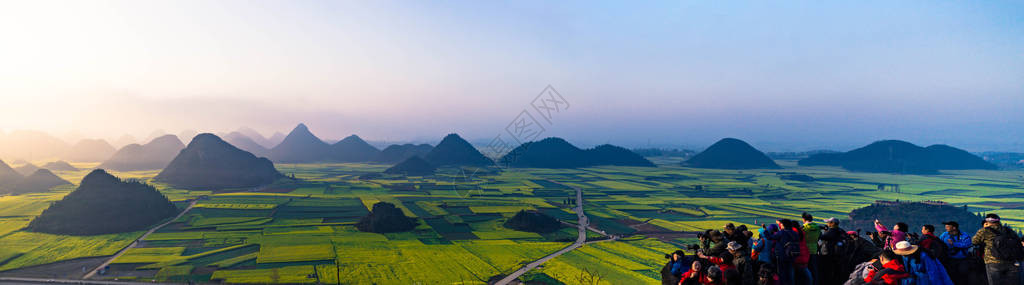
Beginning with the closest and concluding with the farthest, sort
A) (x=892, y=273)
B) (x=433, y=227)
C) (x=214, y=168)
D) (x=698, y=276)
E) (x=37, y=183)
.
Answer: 1. (x=892, y=273)
2. (x=698, y=276)
3. (x=433, y=227)
4. (x=37, y=183)
5. (x=214, y=168)

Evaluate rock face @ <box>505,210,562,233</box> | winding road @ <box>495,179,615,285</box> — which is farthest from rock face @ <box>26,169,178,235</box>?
winding road @ <box>495,179,615,285</box>

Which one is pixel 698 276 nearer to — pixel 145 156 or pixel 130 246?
pixel 130 246

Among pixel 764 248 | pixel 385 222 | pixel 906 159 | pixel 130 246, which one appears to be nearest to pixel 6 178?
pixel 130 246

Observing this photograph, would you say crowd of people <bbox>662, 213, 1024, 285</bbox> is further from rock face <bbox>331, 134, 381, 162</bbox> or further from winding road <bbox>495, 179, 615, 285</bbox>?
rock face <bbox>331, 134, 381, 162</bbox>

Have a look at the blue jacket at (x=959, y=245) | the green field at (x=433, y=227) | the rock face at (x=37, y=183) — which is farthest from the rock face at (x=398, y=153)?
the blue jacket at (x=959, y=245)

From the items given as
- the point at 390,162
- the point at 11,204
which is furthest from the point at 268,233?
the point at 390,162

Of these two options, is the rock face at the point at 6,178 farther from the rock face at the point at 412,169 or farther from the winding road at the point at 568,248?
the winding road at the point at 568,248

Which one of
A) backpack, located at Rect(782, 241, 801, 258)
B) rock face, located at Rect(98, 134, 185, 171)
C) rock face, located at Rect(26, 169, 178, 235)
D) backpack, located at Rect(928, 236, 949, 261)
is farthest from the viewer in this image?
rock face, located at Rect(98, 134, 185, 171)

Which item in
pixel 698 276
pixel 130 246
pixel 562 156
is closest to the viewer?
pixel 698 276
